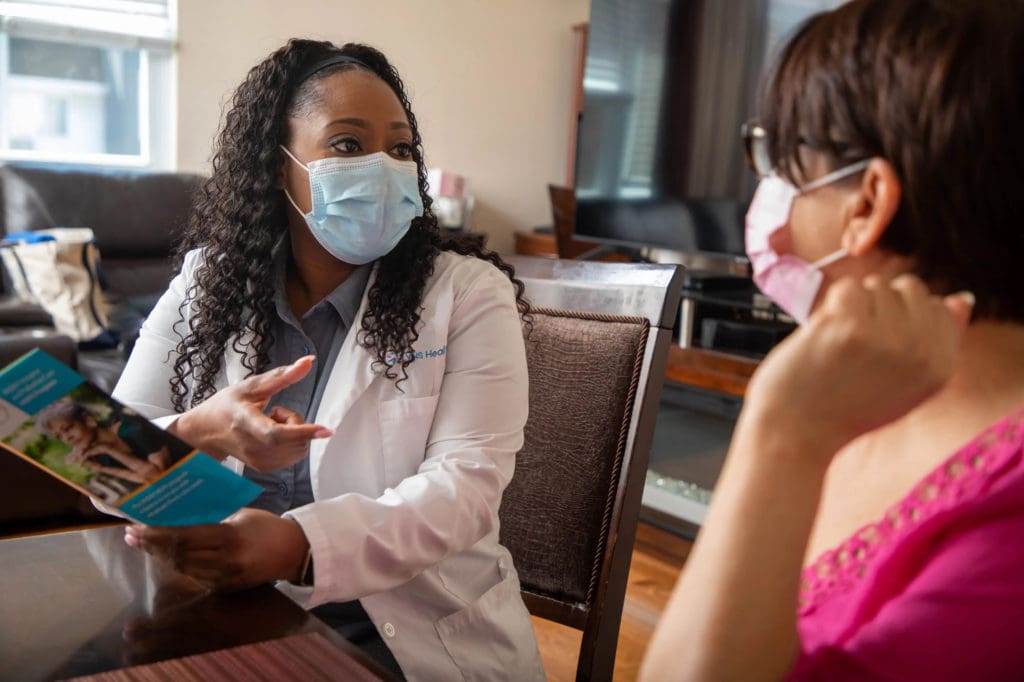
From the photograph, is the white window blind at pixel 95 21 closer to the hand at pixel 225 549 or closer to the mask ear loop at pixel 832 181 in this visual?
the hand at pixel 225 549

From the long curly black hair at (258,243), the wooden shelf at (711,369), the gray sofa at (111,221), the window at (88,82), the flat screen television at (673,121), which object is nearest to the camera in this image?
the long curly black hair at (258,243)

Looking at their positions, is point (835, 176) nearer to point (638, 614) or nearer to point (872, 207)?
point (872, 207)

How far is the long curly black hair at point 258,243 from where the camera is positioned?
1.24 metres

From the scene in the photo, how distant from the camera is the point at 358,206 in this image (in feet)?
4.22

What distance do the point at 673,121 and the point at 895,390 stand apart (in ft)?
9.86

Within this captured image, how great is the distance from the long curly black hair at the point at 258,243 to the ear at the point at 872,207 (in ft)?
2.08

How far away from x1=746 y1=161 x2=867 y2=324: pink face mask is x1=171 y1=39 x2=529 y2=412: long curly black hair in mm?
518

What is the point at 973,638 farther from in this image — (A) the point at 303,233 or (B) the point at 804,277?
(A) the point at 303,233

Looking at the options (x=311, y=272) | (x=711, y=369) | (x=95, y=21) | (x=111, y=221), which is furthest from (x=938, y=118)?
(x=95, y=21)

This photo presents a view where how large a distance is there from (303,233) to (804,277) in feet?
2.77

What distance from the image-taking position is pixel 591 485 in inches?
43.4

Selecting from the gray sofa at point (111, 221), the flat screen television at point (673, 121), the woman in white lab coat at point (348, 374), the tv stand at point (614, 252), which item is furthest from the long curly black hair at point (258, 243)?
the tv stand at point (614, 252)

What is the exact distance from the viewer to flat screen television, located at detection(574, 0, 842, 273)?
3145mm

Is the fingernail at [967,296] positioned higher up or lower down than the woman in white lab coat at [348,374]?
higher up
